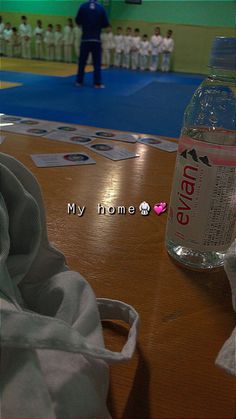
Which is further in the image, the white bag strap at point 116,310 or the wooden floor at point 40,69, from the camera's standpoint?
the wooden floor at point 40,69

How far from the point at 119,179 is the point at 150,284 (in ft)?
1.02

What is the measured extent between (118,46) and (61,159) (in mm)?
7133

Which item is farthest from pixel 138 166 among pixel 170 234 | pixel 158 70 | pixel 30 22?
pixel 30 22

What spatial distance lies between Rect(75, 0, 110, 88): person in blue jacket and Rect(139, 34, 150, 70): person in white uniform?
3269 mm

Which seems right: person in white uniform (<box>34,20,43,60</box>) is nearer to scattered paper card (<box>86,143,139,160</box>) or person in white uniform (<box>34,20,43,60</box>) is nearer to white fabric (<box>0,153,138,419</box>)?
scattered paper card (<box>86,143,139,160</box>)

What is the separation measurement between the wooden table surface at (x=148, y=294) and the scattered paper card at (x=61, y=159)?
0.03 metres

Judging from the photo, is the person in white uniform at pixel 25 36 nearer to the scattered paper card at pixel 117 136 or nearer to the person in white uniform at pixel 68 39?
the person in white uniform at pixel 68 39

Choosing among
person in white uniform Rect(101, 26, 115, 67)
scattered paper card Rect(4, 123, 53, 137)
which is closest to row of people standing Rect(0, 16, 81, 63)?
person in white uniform Rect(101, 26, 115, 67)

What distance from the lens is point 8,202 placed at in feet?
0.89

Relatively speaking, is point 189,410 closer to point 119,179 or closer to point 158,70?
point 119,179

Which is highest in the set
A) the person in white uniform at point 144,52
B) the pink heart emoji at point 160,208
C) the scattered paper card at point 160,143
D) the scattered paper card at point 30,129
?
the person in white uniform at point 144,52

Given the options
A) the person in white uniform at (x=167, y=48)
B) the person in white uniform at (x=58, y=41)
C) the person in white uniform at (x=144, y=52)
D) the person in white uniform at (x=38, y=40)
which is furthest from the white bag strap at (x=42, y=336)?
the person in white uniform at (x=38, y=40)

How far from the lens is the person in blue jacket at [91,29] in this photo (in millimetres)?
3812

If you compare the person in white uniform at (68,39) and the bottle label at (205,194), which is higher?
the person in white uniform at (68,39)
